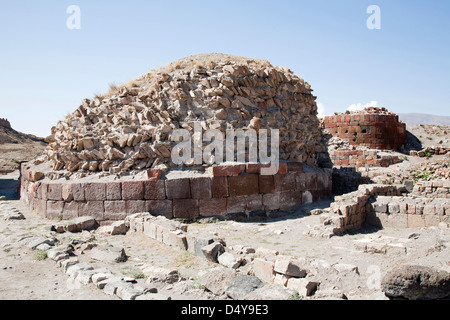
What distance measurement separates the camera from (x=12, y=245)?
780 centimetres

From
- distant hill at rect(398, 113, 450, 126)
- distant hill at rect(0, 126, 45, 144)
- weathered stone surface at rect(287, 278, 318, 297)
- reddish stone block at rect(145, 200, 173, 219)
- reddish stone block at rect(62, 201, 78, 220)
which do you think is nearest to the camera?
weathered stone surface at rect(287, 278, 318, 297)

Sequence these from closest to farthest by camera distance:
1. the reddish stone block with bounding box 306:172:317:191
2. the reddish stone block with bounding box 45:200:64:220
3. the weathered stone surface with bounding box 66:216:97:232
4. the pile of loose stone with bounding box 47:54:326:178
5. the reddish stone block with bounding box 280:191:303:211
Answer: the weathered stone surface with bounding box 66:216:97:232, the reddish stone block with bounding box 45:200:64:220, the pile of loose stone with bounding box 47:54:326:178, the reddish stone block with bounding box 280:191:303:211, the reddish stone block with bounding box 306:172:317:191

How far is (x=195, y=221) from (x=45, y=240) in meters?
3.66

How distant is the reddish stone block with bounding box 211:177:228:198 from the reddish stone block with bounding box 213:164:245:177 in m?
0.11

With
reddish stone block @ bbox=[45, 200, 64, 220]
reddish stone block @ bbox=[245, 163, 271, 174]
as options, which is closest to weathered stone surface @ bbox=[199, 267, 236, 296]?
reddish stone block @ bbox=[245, 163, 271, 174]

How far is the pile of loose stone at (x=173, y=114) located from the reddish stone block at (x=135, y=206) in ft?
3.48

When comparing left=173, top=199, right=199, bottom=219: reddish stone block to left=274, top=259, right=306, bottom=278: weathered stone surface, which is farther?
left=173, top=199, right=199, bottom=219: reddish stone block

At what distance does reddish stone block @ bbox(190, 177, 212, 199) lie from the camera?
9758 millimetres

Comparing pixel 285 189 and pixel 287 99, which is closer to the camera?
pixel 285 189

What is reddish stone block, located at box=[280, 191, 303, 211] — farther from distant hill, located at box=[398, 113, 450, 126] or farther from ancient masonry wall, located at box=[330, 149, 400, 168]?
distant hill, located at box=[398, 113, 450, 126]

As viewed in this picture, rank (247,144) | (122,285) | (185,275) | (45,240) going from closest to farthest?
(122,285) < (185,275) < (45,240) < (247,144)

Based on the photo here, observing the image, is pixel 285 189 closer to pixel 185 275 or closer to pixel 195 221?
pixel 195 221

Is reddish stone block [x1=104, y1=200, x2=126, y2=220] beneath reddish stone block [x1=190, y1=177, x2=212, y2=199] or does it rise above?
beneath
